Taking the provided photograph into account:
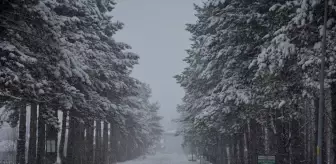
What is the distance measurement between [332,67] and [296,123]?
545 centimetres

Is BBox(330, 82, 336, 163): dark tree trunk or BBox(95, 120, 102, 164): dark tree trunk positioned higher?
BBox(330, 82, 336, 163): dark tree trunk

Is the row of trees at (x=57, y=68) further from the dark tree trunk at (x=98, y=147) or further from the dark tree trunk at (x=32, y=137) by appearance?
the dark tree trunk at (x=98, y=147)

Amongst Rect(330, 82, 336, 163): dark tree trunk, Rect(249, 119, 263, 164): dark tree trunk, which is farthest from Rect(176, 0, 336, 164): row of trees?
Rect(249, 119, 263, 164): dark tree trunk

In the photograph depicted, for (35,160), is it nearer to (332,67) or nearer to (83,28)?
(83,28)

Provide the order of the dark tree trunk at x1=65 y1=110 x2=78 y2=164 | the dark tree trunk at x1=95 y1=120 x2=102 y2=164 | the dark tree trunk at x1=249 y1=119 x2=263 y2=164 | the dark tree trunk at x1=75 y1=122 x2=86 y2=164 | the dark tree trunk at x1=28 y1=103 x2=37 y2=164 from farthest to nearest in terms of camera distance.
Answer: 1. the dark tree trunk at x1=95 y1=120 x2=102 y2=164
2. the dark tree trunk at x1=75 y1=122 x2=86 y2=164
3. the dark tree trunk at x1=249 y1=119 x2=263 y2=164
4. the dark tree trunk at x1=65 y1=110 x2=78 y2=164
5. the dark tree trunk at x1=28 y1=103 x2=37 y2=164

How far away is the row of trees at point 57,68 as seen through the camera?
1320 centimetres

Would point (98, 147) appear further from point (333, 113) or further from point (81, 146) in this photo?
point (333, 113)

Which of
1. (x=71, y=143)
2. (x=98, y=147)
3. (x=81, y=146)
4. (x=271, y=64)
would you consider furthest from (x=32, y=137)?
(x=98, y=147)

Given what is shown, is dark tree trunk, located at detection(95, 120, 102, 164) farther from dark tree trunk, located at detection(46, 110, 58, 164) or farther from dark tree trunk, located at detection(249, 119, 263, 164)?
dark tree trunk, located at detection(249, 119, 263, 164)

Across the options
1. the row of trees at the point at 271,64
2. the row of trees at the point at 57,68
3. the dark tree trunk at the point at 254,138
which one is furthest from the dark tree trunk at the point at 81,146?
the dark tree trunk at the point at 254,138

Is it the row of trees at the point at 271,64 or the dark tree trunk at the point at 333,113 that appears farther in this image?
the row of trees at the point at 271,64

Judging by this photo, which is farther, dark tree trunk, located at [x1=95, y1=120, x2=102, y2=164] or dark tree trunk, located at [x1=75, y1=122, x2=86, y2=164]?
dark tree trunk, located at [x1=95, y1=120, x2=102, y2=164]

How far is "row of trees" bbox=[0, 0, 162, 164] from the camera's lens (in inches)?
520

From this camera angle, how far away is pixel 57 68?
50.0ft
